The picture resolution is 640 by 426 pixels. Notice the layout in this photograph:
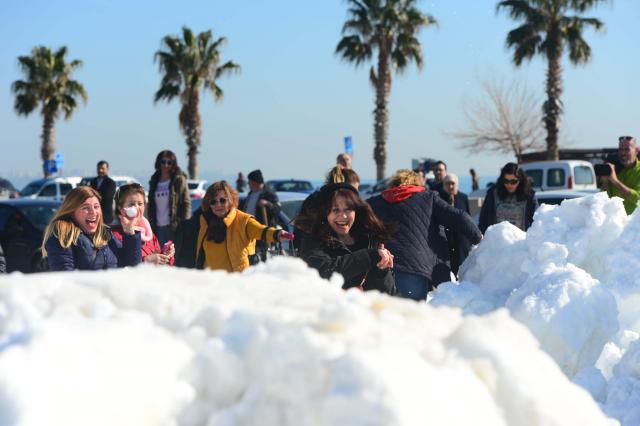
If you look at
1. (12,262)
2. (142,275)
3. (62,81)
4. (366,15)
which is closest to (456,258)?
(142,275)

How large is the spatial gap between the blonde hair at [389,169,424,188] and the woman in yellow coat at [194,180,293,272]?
99 centimetres

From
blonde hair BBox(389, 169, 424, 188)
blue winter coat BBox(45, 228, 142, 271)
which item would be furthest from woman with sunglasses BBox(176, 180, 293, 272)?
blonde hair BBox(389, 169, 424, 188)

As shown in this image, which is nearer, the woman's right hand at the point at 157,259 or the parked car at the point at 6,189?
the woman's right hand at the point at 157,259

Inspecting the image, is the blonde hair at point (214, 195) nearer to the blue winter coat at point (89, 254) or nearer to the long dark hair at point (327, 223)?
the blue winter coat at point (89, 254)

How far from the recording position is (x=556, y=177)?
64.3 ft

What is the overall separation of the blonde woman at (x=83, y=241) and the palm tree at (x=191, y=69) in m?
33.3

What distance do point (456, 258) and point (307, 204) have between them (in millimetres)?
2233

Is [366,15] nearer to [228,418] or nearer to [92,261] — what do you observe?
[92,261]

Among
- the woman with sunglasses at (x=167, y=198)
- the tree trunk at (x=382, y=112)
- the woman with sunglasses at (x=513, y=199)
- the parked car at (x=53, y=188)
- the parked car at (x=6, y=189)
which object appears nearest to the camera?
the woman with sunglasses at (x=513, y=199)

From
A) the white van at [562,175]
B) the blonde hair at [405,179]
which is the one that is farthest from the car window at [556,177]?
the blonde hair at [405,179]

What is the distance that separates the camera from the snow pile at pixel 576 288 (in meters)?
3.72

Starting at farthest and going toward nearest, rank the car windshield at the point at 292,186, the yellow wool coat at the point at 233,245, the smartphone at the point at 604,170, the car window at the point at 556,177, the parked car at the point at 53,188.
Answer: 1. the car windshield at the point at 292,186
2. the parked car at the point at 53,188
3. the car window at the point at 556,177
4. the smartphone at the point at 604,170
5. the yellow wool coat at the point at 233,245

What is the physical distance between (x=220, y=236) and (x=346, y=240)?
1727 millimetres

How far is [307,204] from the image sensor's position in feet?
17.0
